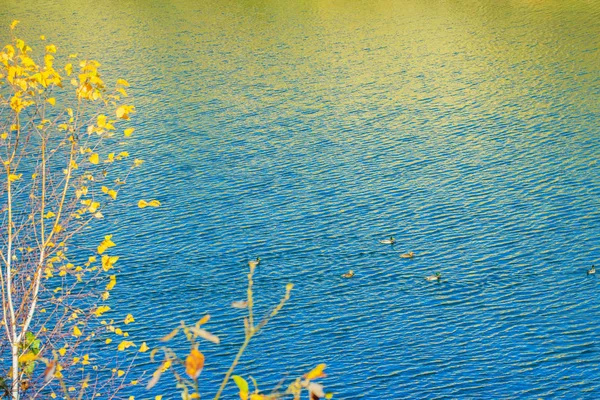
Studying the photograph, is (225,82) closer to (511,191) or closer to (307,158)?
(307,158)

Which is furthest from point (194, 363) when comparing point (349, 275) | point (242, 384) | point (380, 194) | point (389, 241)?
point (380, 194)

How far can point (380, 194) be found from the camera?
2183cm

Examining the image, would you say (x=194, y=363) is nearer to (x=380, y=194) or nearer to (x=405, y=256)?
(x=405, y=256)

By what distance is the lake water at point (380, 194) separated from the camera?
14664 millimetres

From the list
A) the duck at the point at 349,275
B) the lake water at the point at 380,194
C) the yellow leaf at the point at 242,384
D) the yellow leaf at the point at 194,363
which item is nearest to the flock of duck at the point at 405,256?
the duck at the point at 349,275

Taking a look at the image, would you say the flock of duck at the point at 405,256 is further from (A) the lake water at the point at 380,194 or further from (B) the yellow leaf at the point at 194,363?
(B) the yellow leaf at the point at 194,363

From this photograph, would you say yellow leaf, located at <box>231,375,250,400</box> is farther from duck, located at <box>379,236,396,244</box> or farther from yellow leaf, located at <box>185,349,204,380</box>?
duck, located at <box>379,236,396,244</box>

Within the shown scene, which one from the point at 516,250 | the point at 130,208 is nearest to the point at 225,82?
the point at 130,208

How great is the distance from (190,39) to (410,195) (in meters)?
21.9

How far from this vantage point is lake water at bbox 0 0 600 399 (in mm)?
14664

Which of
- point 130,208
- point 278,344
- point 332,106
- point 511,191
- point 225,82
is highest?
point 225,82

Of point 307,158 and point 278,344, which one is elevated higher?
point 307,158

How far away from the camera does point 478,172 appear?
22891 mm

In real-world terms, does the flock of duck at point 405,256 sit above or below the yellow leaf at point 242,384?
below
